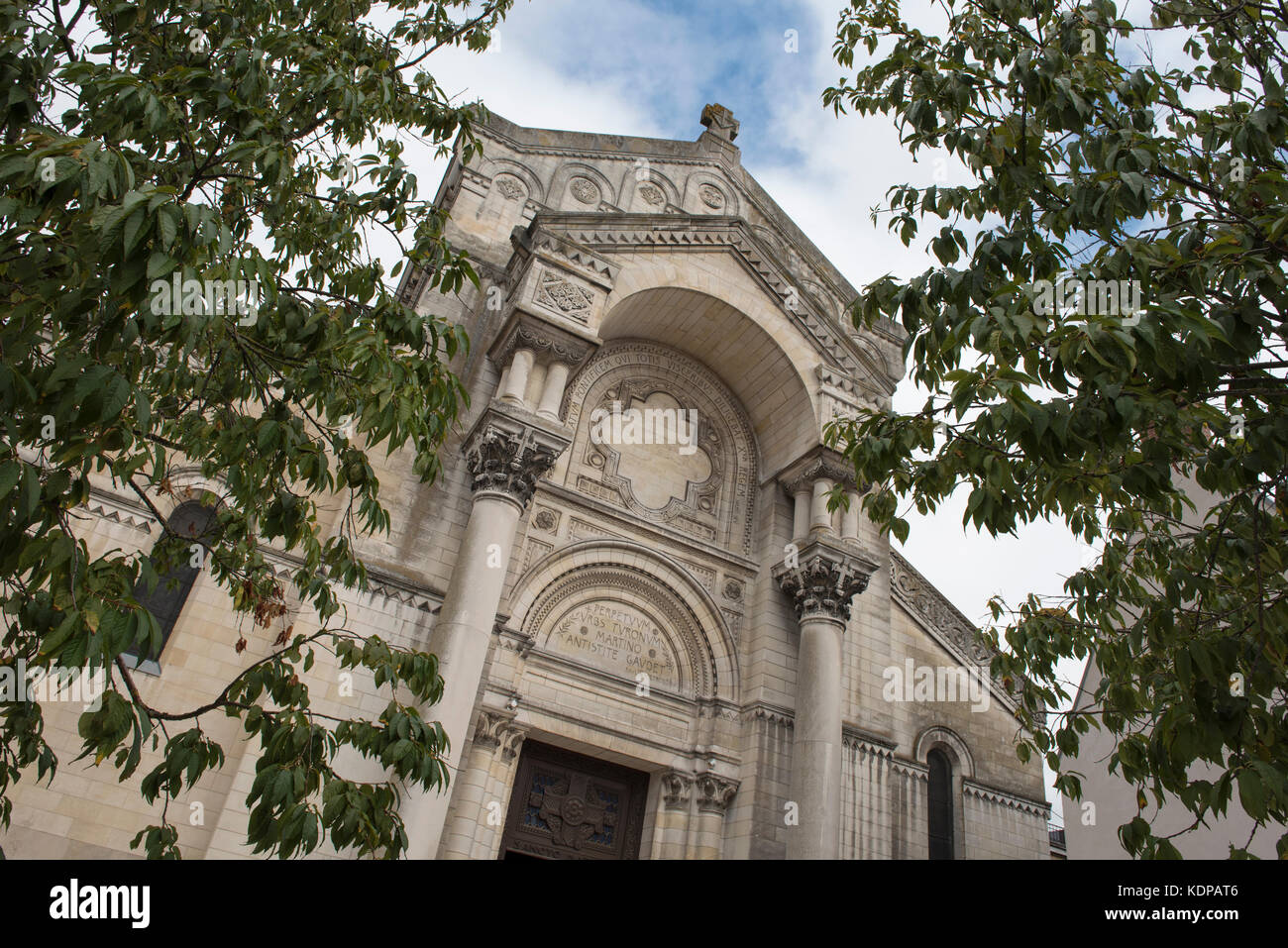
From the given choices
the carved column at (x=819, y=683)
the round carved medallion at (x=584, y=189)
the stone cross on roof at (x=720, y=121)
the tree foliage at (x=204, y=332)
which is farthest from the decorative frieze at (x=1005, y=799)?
the stone cross on roof at (x=720, y=121)

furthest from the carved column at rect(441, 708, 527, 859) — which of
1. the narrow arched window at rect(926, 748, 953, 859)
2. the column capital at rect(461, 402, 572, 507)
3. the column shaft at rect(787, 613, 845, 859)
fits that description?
the narrow arched window at rect(926, 748, 953, 859)

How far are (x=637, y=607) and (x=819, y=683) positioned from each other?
3.14 meters

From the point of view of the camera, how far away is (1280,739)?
16.6 feet

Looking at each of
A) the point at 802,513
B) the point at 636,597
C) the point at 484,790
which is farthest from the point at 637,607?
the point at 484,790

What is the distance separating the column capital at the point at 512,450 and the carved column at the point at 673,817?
15.8 feet

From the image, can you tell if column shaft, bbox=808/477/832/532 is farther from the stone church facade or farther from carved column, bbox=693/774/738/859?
carved column, bbox=693/774/738/859

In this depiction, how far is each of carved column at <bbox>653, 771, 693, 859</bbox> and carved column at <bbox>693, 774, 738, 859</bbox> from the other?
7.8 inches

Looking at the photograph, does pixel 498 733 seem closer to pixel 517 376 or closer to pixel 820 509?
pixel 517 376

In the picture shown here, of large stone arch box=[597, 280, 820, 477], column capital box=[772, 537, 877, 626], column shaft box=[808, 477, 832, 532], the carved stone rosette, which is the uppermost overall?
large stone arch box=[597, 280, 820, 477]

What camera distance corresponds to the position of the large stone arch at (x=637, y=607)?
43.3 ft

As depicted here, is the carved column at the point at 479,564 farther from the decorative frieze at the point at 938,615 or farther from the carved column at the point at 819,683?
the decorative frieze at the point at 938,615

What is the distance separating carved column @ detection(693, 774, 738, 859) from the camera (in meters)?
12.7

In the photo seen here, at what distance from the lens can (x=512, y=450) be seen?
12180 mm
